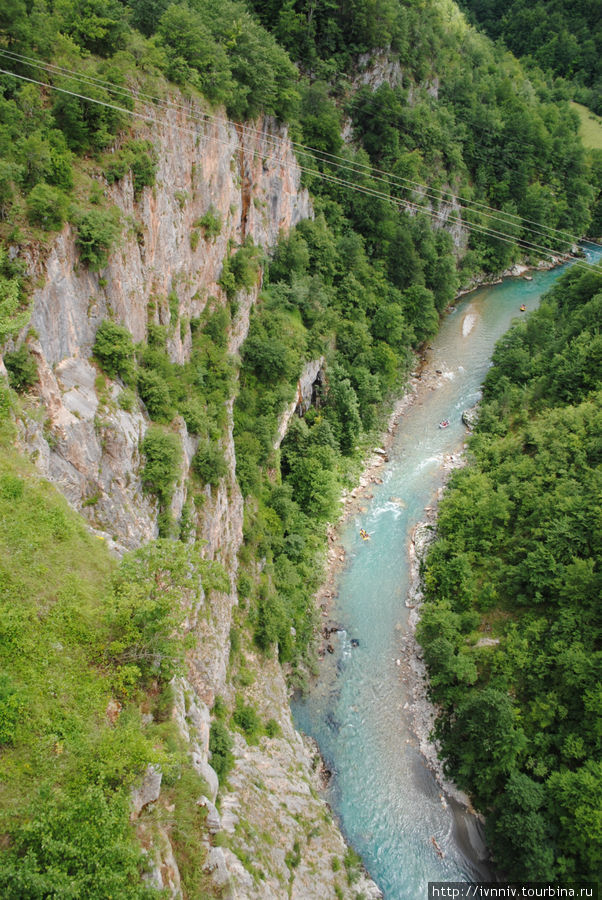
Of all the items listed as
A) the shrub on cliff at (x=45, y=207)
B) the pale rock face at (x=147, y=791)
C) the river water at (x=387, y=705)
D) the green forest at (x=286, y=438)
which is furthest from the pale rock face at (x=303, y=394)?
the pale rock face at (x=147, y=791)

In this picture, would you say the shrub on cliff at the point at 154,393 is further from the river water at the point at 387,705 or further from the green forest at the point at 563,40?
the green forest at the point at 563,40

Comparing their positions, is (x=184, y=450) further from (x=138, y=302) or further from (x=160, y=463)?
(x=138, y=302)

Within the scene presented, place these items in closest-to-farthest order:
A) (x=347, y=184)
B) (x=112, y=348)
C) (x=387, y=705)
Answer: (x=112, y=348) < (x=387, y=705) < (x=347, y=184)

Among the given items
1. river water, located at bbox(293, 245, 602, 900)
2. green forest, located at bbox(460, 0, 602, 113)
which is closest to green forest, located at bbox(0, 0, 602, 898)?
river water, located at bbox(293, 245, 602, 900)

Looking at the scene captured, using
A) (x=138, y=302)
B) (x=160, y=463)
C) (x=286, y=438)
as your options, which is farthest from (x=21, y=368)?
(x=286, y=438)

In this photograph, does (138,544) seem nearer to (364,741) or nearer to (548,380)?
(364,741)
